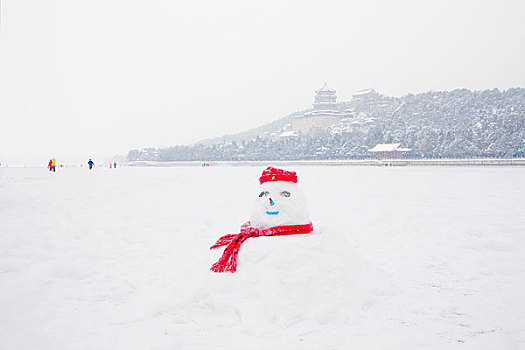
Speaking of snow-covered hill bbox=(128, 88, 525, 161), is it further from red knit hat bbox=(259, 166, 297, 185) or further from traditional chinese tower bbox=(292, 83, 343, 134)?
red knit hat bbox=(259, 166, 297, 185)

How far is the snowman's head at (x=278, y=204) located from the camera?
5.25 m

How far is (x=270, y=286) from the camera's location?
4.56 m

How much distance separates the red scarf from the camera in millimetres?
4961

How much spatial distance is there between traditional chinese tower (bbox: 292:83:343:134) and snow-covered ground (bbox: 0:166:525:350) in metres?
87.9

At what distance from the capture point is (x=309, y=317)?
429 cm

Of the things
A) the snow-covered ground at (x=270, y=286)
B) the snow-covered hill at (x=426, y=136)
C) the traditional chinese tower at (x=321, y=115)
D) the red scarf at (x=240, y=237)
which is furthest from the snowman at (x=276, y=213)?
the traditional chinese tower at (x=321, y=115)

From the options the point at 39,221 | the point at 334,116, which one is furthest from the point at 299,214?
the point at 334,116

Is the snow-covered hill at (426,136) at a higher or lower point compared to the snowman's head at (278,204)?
higher

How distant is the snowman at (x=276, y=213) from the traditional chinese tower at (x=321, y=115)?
90351 millimetres

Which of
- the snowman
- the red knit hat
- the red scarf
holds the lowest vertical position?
the red scarf

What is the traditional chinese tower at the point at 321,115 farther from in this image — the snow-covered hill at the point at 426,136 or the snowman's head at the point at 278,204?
the snowman's head at the point at 278,204

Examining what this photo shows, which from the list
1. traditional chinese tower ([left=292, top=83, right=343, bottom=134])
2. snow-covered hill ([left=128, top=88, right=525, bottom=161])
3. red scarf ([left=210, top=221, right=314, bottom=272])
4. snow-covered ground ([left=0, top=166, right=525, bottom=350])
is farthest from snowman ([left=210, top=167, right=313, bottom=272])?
traditional chinese tower ([left=292, top=83, right=343, bottom=134])

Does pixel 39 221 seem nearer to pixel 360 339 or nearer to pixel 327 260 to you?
pixel 327 260

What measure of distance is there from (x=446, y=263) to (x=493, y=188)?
930 centimetres
